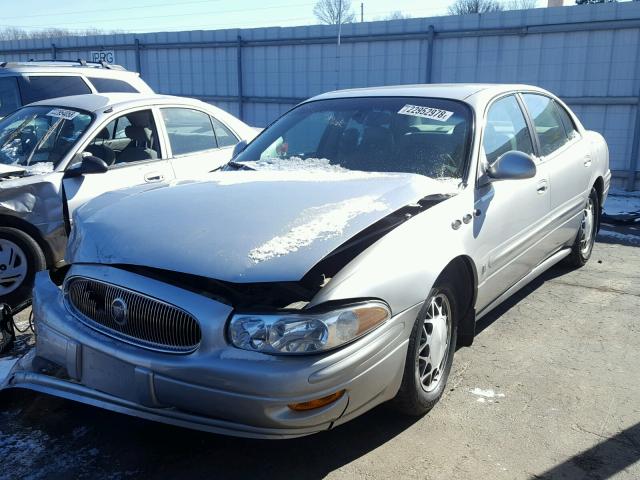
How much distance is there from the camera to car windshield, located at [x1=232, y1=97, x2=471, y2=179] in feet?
12.3

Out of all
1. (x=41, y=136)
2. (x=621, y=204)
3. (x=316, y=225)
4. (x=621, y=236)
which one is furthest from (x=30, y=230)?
(x=621, y=204)

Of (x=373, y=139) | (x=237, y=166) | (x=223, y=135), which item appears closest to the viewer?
(x=373, y=139)

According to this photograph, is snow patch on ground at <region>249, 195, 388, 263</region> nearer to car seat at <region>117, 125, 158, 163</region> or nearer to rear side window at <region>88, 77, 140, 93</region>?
car seat at <region>117, 125, 158, 163</region>

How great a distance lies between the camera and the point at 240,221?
2771 mm

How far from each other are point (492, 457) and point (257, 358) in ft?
4.23

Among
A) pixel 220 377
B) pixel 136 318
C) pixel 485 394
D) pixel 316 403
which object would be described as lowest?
pixel 485 394

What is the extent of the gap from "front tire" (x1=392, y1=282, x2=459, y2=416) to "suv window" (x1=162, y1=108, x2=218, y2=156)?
11.1 ft

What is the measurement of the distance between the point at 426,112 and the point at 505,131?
2.21 feet

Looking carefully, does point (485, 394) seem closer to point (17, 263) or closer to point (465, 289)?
point (465, 289)

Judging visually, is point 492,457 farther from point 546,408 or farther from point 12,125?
point 12,125

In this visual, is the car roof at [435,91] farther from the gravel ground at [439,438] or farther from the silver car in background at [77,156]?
the gravel ground at [439,438]

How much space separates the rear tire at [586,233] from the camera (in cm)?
564

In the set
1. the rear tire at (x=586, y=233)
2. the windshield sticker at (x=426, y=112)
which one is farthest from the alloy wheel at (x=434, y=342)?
the rear tire at (x=586, y=233)

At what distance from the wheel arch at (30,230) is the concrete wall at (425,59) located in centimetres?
827
